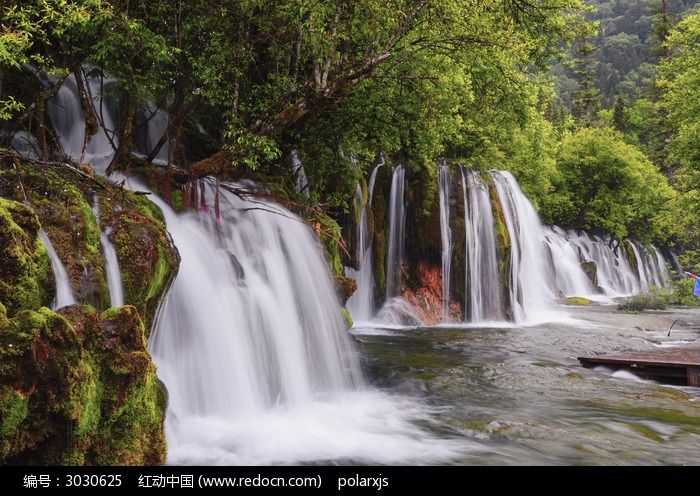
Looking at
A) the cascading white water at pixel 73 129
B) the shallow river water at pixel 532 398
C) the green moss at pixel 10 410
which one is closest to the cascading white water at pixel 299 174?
the shallow river water at pixel 532 398

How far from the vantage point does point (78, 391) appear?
15.1 ft

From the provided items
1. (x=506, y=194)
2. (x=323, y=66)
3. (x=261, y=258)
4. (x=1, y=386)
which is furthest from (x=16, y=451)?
(x=506, y=194)

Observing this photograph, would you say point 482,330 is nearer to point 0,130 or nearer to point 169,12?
point 169,12

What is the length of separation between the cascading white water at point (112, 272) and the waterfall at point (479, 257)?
1501cm

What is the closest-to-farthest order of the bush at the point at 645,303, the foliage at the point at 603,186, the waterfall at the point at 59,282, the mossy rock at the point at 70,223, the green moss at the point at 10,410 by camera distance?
the green moss at the point at 10,410
the waterfall at the point at 59,282
the mossy rock at the point at 70,223
the bush at the point at 645,303
the foliage at the point at 603,186

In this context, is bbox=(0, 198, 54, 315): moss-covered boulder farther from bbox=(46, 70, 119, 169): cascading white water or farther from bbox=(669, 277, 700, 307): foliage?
bbox=(669, 277, 700, 307): foliage

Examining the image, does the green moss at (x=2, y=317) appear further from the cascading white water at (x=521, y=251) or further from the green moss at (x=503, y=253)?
the cascading white water at (x=521, y=251)

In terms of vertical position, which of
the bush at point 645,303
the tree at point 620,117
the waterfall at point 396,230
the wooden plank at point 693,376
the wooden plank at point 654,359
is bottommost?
the wooden plank at point 693,376

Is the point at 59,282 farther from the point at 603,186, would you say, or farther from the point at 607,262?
the point at 603,186

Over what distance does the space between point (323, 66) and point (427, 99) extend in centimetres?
277

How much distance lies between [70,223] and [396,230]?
14205 mm

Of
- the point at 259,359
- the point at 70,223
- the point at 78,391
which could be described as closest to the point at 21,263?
the point at 70,223

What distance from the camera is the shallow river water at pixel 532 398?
6434 millimetres

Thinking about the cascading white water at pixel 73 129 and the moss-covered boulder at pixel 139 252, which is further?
the cascading white water at pixel 73 129
